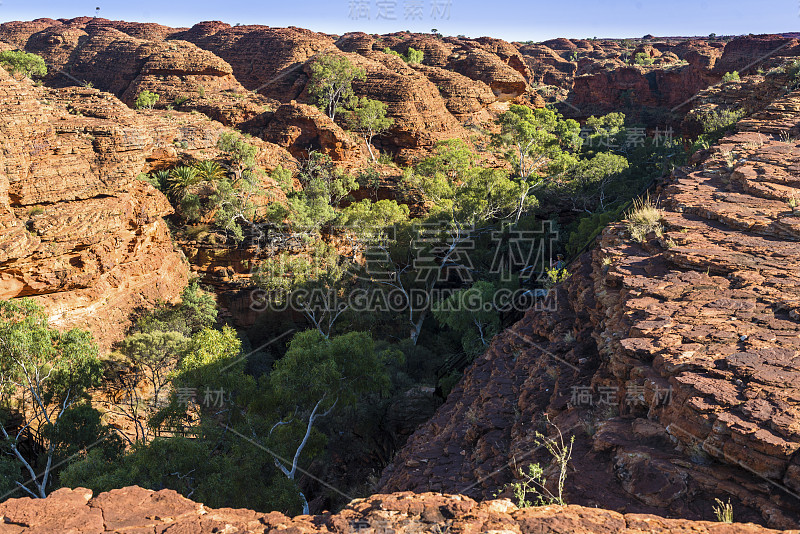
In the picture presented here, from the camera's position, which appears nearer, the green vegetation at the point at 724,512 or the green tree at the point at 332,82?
the green vegetation at the point at 724,512

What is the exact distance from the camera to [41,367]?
1098 cm

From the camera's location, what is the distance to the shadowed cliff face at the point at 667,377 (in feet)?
12.9

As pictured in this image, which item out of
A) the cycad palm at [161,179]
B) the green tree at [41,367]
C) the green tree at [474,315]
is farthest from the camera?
the cycad palm at [161,179]

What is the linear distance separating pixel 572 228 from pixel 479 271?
18.8ft

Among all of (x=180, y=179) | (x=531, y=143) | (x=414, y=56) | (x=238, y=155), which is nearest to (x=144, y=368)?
(x=180, y=179)

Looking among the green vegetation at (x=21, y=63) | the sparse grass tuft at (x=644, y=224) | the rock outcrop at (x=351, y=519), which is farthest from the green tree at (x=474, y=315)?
the green vegetation at (x=21, y=63)

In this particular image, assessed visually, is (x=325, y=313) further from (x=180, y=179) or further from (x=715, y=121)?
(x=715, y=121)

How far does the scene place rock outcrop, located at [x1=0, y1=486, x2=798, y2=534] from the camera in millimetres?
3492

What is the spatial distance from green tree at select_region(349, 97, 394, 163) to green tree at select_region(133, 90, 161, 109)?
14173mm

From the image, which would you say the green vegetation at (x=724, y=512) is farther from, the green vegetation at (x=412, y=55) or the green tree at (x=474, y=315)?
the green vegetation at (x=412, y=55)

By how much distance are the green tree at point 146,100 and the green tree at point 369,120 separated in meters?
14.2

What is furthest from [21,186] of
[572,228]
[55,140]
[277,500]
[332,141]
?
[572,228]

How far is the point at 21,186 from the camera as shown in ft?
47.3

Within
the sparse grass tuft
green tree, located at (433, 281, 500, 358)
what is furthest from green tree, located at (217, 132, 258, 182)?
the sparse grass tuft
